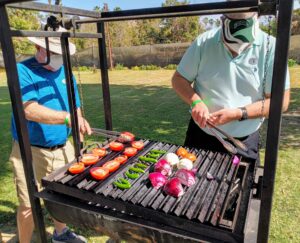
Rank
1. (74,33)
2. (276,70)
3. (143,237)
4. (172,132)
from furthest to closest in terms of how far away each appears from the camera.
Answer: (172,132) → (74,33) → (143,237) → (276,70)

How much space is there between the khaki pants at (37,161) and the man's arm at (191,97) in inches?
40.3

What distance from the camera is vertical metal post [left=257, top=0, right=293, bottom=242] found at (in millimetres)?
880

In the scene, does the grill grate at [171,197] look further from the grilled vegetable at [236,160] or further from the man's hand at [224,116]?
the man's hand at [224,116]

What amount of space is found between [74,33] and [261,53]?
1.06m

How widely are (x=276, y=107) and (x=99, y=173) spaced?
886mm

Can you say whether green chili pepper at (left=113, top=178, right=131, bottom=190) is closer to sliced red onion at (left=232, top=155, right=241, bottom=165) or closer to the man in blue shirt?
the man in blue shirt

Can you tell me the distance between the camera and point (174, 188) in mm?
1356

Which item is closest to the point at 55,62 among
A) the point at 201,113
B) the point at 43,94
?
the point at 43,94

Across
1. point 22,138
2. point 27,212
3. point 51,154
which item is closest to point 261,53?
point 22,138

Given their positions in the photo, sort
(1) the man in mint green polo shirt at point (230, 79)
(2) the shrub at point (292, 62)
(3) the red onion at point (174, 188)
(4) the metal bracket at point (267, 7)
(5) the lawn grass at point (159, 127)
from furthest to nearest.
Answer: (2) the shrub at point (292, 62) → (5) the lawn grass at point (159, 127) → (1) the man in mint green polo shirt at point (230, 79) → (3) the red onion at point (174, 188) → (4) the metal bracket at point (267, 7)

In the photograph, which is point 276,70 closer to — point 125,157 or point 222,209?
point 222,209

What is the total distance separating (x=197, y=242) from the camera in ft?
3.81

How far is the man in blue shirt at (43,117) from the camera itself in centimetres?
188

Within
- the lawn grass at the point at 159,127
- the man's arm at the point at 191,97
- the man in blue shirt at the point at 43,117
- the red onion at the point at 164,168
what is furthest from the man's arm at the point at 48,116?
the lawn grass at the point at 159,127
